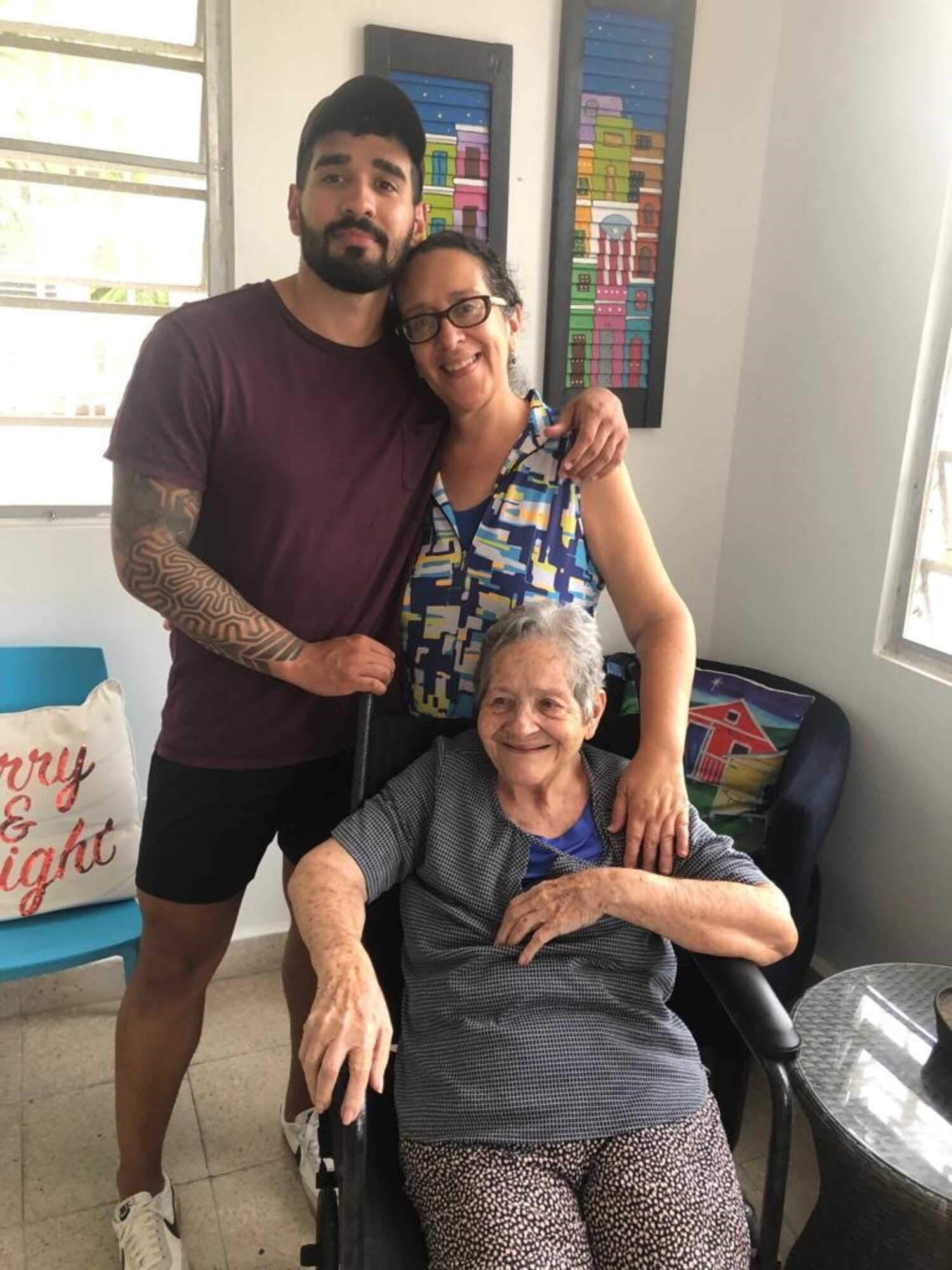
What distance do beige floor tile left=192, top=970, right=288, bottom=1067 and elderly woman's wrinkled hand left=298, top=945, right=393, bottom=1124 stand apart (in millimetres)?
1299

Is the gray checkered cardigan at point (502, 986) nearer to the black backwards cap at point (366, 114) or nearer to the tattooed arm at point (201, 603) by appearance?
the tattooed arm at point (201, 603)

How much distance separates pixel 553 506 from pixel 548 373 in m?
1.06

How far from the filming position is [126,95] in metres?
2.12

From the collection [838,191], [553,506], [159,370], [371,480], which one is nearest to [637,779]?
[553,506]

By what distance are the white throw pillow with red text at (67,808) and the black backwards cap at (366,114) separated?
4.26 feet

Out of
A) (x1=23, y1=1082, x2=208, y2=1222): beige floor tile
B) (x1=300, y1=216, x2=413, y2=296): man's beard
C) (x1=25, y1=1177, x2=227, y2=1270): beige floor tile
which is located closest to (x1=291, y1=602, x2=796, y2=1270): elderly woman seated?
(x1=300, y1=216, x2=413, y2=296): man's beard

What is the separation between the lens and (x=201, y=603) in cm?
149

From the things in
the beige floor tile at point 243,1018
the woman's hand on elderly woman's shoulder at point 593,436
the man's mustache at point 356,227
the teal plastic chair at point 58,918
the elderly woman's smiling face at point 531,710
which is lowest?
the beige floor tile at point 243,1018

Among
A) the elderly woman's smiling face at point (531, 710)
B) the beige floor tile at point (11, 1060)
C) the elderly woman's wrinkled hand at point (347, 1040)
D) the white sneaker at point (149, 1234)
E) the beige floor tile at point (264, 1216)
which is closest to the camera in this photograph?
the elderly woman's wrinkled hand at point (347, 1040)

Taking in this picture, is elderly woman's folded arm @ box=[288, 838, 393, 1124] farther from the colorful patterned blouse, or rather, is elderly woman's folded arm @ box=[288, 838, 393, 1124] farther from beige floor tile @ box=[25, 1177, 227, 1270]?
beige floor tile @ box=[25, 1177, 227, 1270]

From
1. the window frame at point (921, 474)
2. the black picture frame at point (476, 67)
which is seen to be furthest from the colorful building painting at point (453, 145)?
the window frame at point (921, 474)

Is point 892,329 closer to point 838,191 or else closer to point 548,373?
point 838,191

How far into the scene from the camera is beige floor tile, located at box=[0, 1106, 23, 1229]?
1.93 meters

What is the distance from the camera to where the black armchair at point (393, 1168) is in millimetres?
1205
